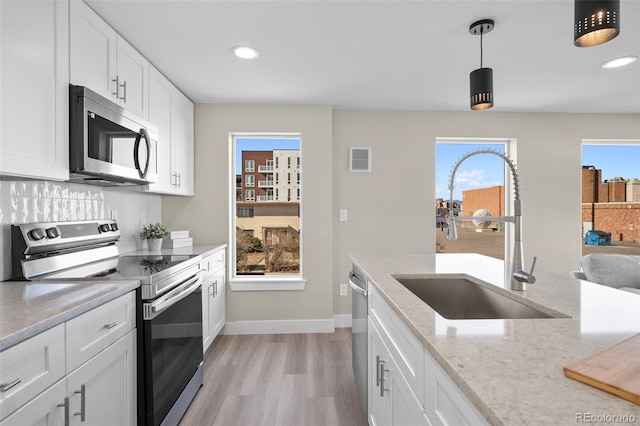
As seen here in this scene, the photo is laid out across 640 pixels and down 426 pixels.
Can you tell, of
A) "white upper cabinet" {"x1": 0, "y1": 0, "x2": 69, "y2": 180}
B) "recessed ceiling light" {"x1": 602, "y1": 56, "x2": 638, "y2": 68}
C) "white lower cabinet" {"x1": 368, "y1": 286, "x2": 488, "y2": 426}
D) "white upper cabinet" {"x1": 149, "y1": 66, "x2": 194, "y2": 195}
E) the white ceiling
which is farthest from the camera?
"white upper cabinet" {"x1": 149, "y1": 66, "x2": 194, "y2": 195}

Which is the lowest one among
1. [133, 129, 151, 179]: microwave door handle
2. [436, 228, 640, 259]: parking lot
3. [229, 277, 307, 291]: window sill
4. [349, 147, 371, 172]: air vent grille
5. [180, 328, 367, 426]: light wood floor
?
[180, 328, 367, 426]: light wood floor

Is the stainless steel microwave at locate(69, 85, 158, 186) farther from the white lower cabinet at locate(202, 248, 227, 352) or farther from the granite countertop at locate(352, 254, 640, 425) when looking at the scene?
the granite countertop at locate(352, 254, 640, 425)

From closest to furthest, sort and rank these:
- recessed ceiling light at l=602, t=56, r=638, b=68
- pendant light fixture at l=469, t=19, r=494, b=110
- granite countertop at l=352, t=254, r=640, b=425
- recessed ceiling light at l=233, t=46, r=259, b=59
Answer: granite countertop at l=352, t=254, r=640, b=425 < pendant light fixture at l=469, t=19, r=494, b=110 < recessed ceiling light at l=233, t=46, r=259, b=59 < recessed ceiling light at l=602, t=56, r=638, b=68

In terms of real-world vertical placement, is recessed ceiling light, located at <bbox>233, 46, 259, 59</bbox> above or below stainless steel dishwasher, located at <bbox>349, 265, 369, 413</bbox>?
above

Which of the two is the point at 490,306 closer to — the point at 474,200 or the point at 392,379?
the point at 392,379

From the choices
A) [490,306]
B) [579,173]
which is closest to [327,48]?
[490,306]

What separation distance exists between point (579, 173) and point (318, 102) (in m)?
3.03

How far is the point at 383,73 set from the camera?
2666 mm

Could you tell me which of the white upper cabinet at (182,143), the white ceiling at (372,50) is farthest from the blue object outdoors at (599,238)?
the white upper cabinet at (182,143)

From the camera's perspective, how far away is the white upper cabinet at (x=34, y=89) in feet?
4.22

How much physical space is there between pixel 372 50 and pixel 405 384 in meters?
2.04

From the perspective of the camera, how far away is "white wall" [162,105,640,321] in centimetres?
338

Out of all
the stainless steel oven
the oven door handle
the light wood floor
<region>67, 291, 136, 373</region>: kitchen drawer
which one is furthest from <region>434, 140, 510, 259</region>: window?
<region>67, 291, 136, 373</region>: kitchen drawer

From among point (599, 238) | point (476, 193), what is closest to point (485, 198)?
point (476, 193)
